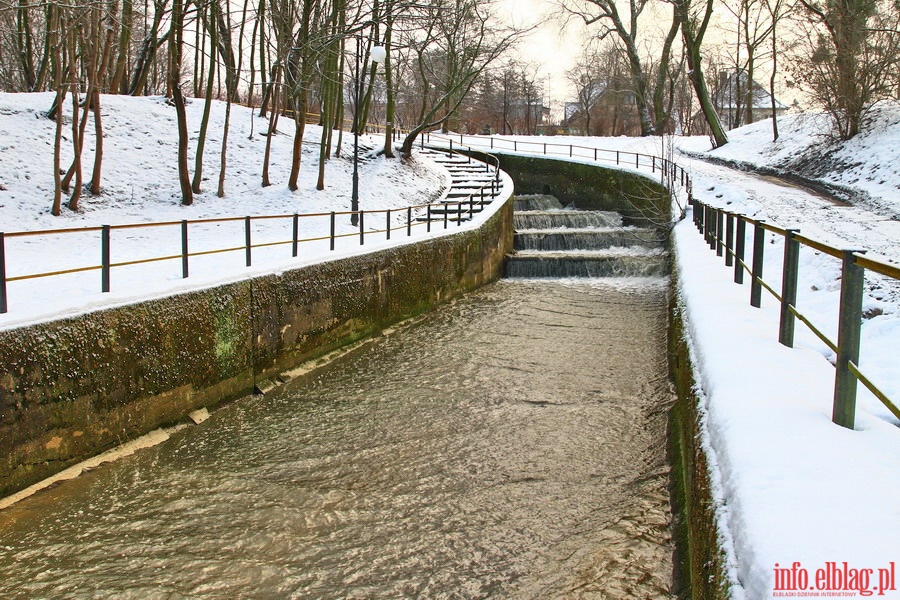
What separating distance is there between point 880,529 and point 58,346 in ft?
22.5

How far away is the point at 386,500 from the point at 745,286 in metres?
5.99

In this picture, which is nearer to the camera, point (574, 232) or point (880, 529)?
point (880, 529)

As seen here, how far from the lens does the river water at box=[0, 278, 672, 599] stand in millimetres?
5578

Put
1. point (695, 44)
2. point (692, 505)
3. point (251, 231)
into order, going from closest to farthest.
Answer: point (692, 505), point (251, 231), point (695, 44)

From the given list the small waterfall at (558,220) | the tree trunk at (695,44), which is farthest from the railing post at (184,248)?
the tree trunk at (695,44)

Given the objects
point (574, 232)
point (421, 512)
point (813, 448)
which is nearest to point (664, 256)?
point (574, 232)

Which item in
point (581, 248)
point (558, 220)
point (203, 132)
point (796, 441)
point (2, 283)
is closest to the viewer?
point (796, 441)

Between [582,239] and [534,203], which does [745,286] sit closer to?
[582,239]

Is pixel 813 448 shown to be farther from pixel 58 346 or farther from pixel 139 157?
pixel 139 157

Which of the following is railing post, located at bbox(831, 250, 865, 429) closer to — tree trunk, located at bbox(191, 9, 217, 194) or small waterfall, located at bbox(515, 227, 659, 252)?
small waterfall, located at bbox(515, 227, 659, 252)

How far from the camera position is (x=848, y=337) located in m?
4.42

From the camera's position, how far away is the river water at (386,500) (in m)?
5.58

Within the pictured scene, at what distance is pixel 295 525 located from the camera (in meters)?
6.38

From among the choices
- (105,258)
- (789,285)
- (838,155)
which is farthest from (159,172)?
(838,155)
